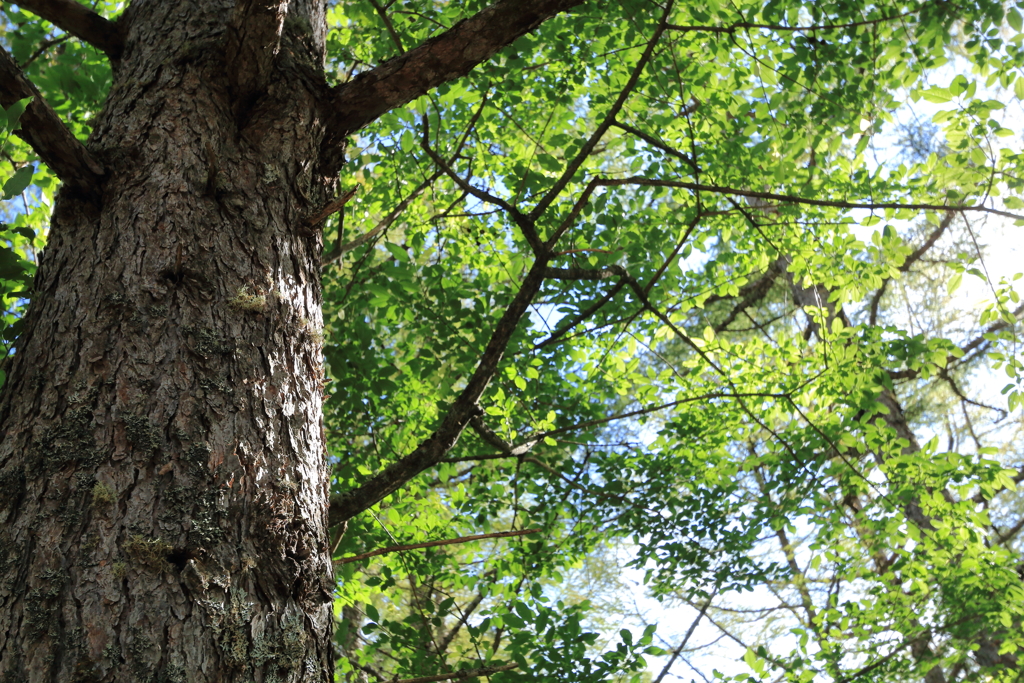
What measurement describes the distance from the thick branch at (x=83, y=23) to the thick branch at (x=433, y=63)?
68cm

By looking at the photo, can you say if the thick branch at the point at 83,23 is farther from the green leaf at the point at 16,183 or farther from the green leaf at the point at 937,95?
the green leaf at the point at 937,95

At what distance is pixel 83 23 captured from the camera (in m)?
1.97

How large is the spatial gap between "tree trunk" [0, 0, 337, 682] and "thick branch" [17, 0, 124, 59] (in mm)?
227

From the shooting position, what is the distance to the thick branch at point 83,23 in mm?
1941

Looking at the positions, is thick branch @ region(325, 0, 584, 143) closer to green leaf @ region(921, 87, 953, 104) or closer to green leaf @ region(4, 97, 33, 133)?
green leaf @ region(4, 97, 33, 133)

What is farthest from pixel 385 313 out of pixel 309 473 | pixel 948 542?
pixel 948 542

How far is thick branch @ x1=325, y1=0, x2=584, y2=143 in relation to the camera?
1826mm

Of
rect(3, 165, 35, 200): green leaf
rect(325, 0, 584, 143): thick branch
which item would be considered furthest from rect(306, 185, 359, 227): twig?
rect(3, 165, 35, 200): green leaf

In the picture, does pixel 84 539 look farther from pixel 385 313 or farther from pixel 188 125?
pixel 385 313

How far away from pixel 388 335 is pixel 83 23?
2492 mm

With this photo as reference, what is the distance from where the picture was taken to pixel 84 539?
43.0 inches

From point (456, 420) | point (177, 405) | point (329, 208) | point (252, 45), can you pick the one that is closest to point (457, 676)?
point (456, 420)

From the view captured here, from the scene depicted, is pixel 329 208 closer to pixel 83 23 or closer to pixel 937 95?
pixel 83 23

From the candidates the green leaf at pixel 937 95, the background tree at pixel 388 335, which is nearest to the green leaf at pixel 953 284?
the background tree at pixel 388 335
